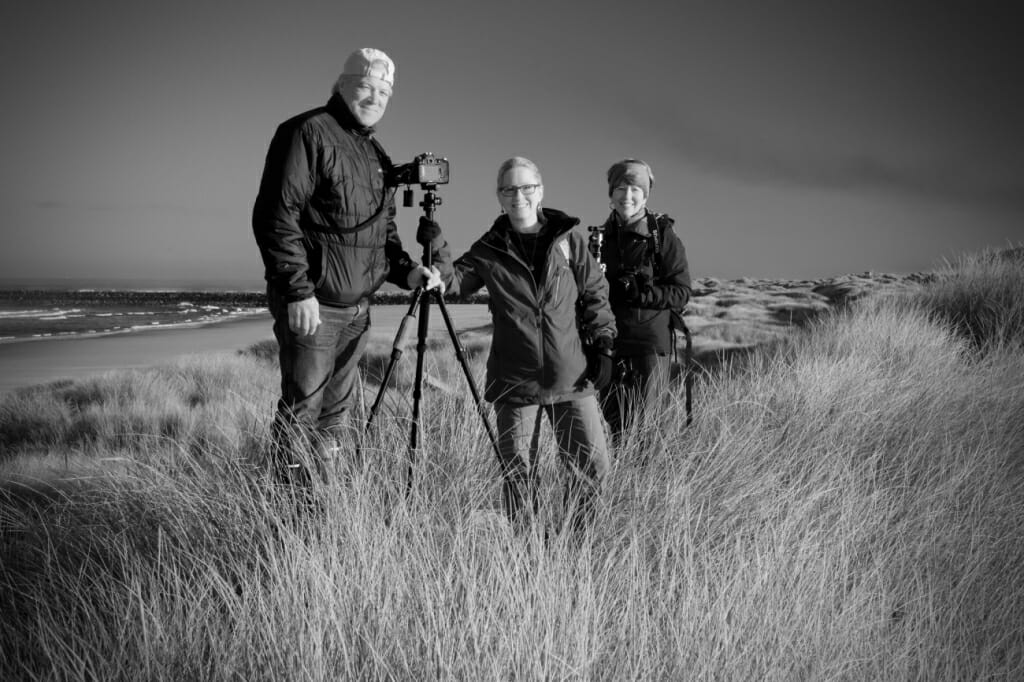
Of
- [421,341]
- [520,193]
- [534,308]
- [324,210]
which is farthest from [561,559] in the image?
[324,210]

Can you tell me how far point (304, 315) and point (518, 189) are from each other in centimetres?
111

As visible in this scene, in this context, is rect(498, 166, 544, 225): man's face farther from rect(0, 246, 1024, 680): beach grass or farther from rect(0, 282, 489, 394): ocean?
rect(0, 282, 489, 394): ocean

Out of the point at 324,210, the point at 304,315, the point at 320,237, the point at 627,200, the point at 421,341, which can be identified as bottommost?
the point at 421,341

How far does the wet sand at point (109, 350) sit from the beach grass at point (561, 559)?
5747 millimetres

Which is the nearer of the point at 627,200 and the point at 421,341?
the point at 421,341

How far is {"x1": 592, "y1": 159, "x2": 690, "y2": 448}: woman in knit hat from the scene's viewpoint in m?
3.77

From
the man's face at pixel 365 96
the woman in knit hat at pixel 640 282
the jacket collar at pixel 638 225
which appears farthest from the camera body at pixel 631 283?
the man's face at pixel 365 96

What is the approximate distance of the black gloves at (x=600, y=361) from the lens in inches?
122

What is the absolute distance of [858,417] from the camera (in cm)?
452

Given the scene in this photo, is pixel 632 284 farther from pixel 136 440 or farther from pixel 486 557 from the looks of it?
pixel 136 440

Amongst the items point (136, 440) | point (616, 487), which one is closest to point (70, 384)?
point (136, 440)

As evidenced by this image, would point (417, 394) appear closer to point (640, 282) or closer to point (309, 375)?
point (309, 375)

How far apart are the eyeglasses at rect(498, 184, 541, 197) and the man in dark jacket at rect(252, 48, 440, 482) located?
0.51 meters

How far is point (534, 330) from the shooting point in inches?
120
